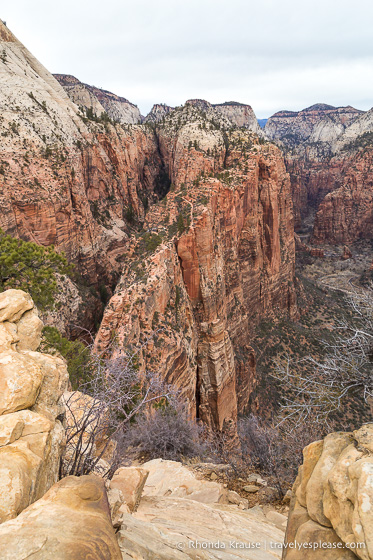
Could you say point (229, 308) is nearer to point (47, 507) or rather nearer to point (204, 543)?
point (204, 543)

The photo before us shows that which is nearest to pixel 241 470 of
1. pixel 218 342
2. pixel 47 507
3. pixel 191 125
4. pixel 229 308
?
pixel 47 507

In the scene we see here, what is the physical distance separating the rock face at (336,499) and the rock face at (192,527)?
1.61m

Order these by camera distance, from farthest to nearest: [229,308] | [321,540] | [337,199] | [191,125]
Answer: [337,199], [191,125], [229,308], [321,540]

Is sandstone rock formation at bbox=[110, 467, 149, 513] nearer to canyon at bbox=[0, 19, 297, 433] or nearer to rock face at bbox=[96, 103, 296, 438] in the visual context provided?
rock face at bbox=[96, 103, 296, 438]

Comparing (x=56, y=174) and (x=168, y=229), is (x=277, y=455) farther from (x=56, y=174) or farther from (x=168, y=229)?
(x=56, y=174)

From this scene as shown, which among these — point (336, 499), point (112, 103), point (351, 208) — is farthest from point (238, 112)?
point (336, 499)

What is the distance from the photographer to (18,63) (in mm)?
33844

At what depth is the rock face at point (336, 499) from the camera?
3021 millimetres

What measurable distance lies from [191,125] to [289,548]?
46.5 meters

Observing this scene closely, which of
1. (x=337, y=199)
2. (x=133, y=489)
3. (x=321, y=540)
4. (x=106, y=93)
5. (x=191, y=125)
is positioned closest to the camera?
(x=321, y=540)

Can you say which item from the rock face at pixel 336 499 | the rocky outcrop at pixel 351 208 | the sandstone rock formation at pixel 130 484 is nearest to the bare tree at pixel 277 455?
the sandstone rock formation at pixel 130 484

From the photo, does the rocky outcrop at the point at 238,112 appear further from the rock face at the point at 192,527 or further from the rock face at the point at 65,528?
the rock face at the point at 65,528

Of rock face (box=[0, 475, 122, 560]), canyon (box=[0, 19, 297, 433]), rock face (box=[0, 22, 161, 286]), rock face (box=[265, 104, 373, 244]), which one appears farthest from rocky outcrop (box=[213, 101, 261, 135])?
rock face (box=[0, 475, 122, 560])

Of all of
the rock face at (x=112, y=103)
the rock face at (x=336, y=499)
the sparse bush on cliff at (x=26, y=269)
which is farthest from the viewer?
the rock face at (x=112, y=103)
